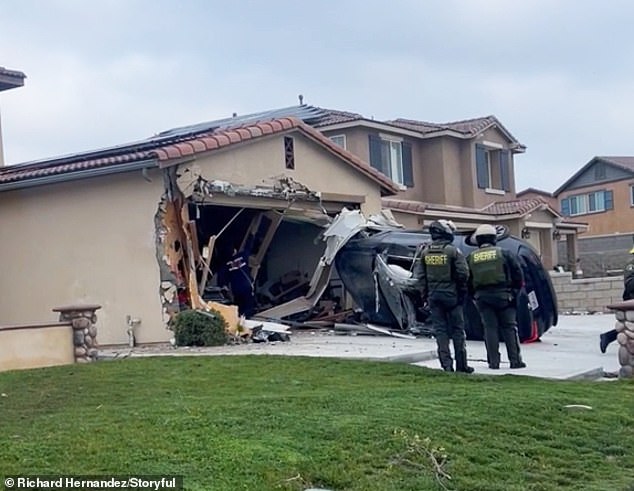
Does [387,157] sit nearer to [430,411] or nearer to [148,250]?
[148,250]

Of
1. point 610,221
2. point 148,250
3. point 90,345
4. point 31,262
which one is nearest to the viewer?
point 90,345

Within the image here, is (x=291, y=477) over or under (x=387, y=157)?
under

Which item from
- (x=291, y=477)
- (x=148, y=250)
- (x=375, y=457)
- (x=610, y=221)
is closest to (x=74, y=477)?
(x=291, y=477)

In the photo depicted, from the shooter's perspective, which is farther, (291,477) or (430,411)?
(430,411)

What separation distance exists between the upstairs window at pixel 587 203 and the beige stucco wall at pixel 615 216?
24cm

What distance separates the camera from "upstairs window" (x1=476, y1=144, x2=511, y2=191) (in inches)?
1304

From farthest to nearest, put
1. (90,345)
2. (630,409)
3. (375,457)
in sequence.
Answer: (90,345), (630,409), (375,457)

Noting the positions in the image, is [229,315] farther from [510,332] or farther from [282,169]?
[510,332]

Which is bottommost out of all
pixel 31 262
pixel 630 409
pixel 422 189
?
pixel 630 409

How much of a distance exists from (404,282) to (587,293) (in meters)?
9.51

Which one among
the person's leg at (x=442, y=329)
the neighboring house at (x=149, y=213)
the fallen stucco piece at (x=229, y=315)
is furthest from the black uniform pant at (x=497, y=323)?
the neighboring house at (x=149, y=213)

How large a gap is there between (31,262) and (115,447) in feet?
39.8

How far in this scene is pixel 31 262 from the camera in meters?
17.3

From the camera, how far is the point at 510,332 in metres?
10.7
